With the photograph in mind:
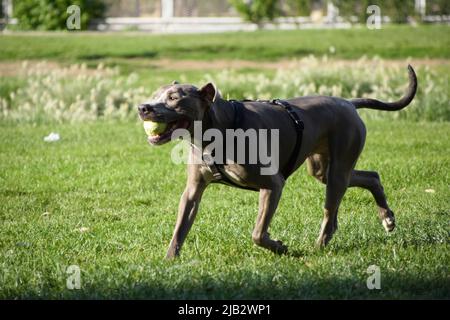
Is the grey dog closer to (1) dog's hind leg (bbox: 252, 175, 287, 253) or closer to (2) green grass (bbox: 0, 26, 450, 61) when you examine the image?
(1) dog's hind leg (bbox: 252, 175, 287, 253)

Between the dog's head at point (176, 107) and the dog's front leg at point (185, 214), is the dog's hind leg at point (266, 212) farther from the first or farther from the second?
the dog's head at point (176, 107)

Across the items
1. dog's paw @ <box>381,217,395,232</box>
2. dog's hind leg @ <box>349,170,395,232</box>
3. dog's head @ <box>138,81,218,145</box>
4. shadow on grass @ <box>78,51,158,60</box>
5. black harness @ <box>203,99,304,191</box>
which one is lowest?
shadow on grass @ <box>78,51,158,60</box>

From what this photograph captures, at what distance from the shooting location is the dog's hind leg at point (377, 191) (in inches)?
251

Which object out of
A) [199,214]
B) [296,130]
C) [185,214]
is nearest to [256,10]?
[199,214]

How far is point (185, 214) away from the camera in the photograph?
570 cm

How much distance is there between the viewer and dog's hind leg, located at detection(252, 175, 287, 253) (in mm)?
5504

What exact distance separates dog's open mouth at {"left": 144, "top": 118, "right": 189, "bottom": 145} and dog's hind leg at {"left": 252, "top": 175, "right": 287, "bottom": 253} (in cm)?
72

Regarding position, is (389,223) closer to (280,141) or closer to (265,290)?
(280,141)

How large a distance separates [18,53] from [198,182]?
19.9 m

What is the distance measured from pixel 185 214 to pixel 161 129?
71 centimetres

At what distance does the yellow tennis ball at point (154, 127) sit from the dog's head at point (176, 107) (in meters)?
0.01

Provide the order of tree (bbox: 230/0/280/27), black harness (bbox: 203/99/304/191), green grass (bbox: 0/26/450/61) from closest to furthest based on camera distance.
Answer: black harness (bbox: 203/99/304/191) < green grass (bbox: 0/26/450/61) < tree (bbox: 230/0/280/27)

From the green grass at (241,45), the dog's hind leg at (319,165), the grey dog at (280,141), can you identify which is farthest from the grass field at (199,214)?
the green grass at (241,45)

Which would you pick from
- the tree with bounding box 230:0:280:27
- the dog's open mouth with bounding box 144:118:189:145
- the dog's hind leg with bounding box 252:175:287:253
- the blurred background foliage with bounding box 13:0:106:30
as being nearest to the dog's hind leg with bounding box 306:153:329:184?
the dog's hind leg with bounding box 252:175:287:253
